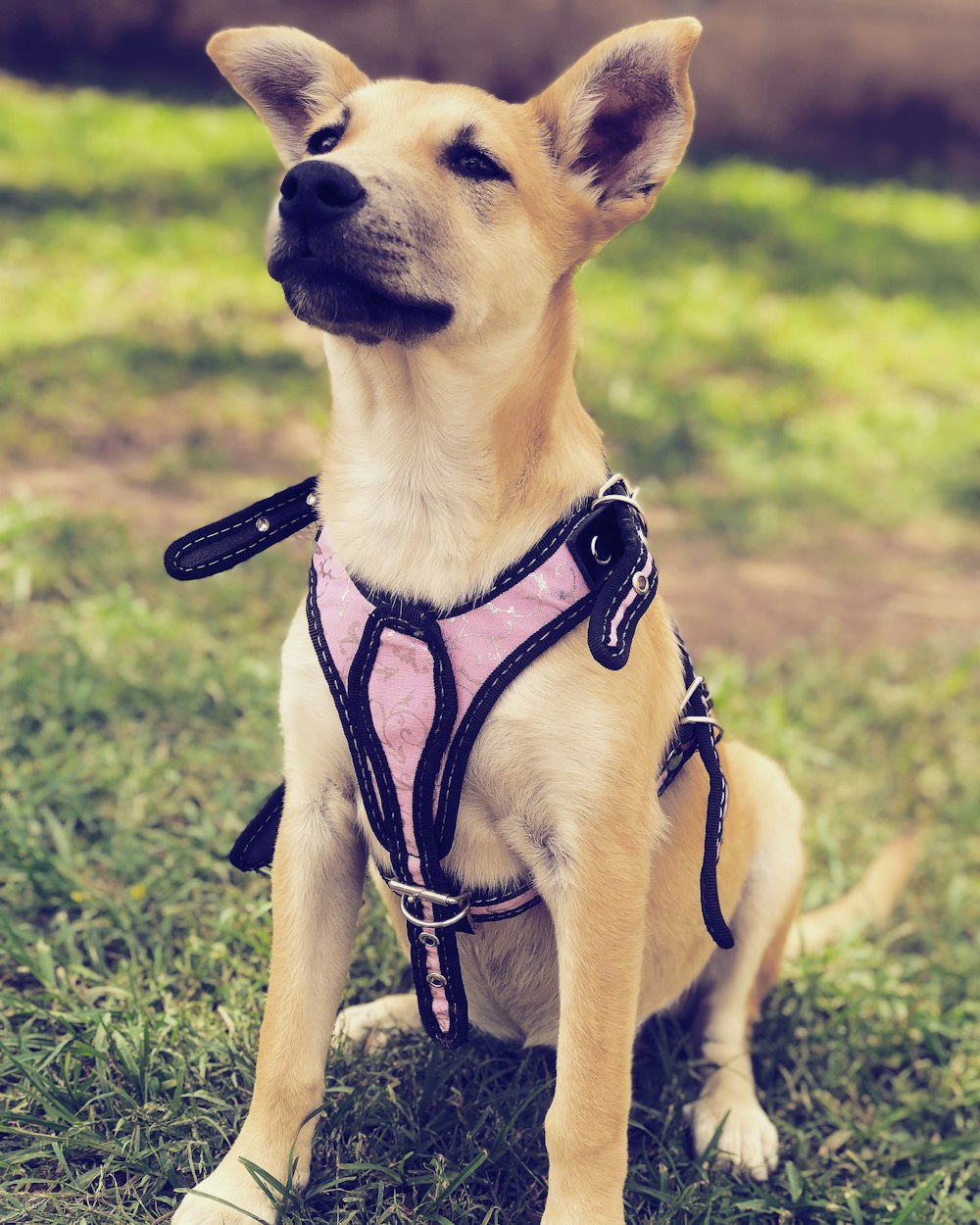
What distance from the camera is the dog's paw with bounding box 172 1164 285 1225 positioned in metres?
2.11

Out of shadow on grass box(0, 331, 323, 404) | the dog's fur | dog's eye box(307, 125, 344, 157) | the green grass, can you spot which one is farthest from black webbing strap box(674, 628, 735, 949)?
shadow on grass box(0, 331, 323, 404)

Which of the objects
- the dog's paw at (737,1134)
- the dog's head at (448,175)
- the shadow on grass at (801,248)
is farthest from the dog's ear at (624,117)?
the shadow on grass at (801,248)

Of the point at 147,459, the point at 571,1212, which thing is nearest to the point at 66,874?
the point at 571,1212

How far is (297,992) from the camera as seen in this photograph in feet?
7.25

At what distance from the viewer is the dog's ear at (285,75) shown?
2.33 m

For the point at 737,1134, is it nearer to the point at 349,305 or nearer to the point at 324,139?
the point at 349,305

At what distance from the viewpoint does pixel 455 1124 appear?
2.43m

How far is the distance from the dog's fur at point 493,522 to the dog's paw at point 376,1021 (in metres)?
0.25

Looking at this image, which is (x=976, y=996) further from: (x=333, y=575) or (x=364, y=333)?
(x=364, y=333)

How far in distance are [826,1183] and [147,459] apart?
13.1 ft

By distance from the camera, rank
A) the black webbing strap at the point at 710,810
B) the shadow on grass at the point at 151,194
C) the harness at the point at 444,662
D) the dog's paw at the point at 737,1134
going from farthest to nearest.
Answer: the shadow on grass at the point at 151,194 < the dog's paw at the point at 737,1134 < the black webbing strap at the point at 710,810 < the harness at the point at 444,662

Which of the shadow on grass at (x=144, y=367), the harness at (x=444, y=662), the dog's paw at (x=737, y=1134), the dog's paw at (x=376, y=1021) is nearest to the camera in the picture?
the harness at (x=444, y=662)

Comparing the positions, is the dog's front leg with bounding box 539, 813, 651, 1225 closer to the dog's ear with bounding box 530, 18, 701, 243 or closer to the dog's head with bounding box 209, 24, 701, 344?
the dog's head with bounding box 209, 24, 701, 344

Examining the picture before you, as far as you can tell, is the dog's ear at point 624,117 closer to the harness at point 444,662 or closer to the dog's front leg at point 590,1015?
the harness at point 444,662
